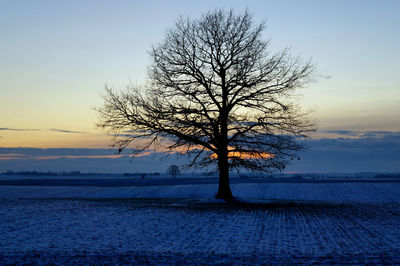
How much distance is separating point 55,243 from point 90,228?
12.8 ft

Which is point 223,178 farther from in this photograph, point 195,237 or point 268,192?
point 268,192

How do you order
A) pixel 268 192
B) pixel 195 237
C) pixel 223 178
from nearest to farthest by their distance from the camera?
pixel 195 237 → pixel 223 178 → pixel 268 192

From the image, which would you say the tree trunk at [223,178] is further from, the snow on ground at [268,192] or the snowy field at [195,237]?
the snow on ground at [268,192]

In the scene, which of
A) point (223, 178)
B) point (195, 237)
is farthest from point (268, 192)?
point (195, 237)

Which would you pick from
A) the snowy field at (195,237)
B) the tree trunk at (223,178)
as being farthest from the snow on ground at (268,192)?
the snowy field at (195,237)

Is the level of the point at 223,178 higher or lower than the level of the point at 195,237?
higher

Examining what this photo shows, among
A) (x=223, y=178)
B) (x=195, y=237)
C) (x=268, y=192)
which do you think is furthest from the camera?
(x=268, y=192)

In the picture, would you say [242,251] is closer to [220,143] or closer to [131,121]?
[220,143]

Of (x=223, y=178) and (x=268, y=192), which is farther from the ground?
(x=223, y=178)

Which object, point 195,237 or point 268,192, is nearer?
point 195,237

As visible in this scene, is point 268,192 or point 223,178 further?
point 268,192

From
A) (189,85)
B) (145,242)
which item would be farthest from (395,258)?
(189,85)

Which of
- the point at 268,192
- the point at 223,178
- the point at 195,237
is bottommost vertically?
the point at 268,192

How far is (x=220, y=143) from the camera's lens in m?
30.4
